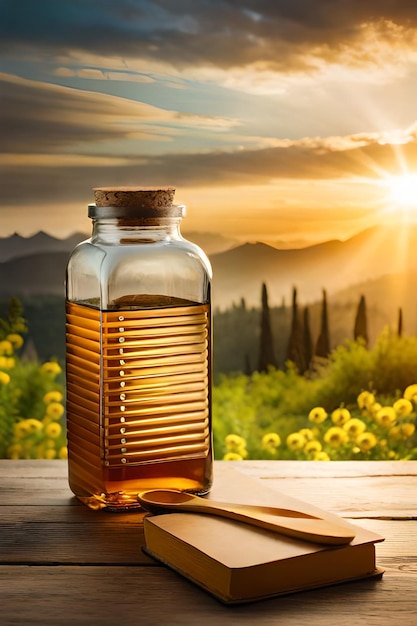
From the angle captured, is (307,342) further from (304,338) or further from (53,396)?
(53,396)

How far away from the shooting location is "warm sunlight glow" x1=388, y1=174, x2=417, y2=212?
7.55 feet

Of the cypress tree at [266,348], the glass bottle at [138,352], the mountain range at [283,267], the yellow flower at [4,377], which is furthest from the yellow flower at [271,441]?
the glass bottle at [138,352]

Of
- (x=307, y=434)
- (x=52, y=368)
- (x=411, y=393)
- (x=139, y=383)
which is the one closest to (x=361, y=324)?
(x=411, y=393)

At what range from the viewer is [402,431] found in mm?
2240

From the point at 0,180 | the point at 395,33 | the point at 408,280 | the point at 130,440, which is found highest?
the point at 395,33

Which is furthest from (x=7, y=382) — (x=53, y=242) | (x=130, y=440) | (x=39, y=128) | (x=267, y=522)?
(x=267, y=522)

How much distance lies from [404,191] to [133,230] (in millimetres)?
1260

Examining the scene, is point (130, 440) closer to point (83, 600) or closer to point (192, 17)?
point (83, 600)

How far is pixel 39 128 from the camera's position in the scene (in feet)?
7.36

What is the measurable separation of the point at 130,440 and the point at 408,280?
1.31 meters

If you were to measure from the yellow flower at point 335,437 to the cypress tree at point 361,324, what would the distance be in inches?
10.7

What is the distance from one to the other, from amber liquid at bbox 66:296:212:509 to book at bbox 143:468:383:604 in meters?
0.14

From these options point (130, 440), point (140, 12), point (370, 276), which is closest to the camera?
point (130, 440)

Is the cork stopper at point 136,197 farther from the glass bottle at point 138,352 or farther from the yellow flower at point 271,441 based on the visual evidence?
the yellow flower at point 271,441
